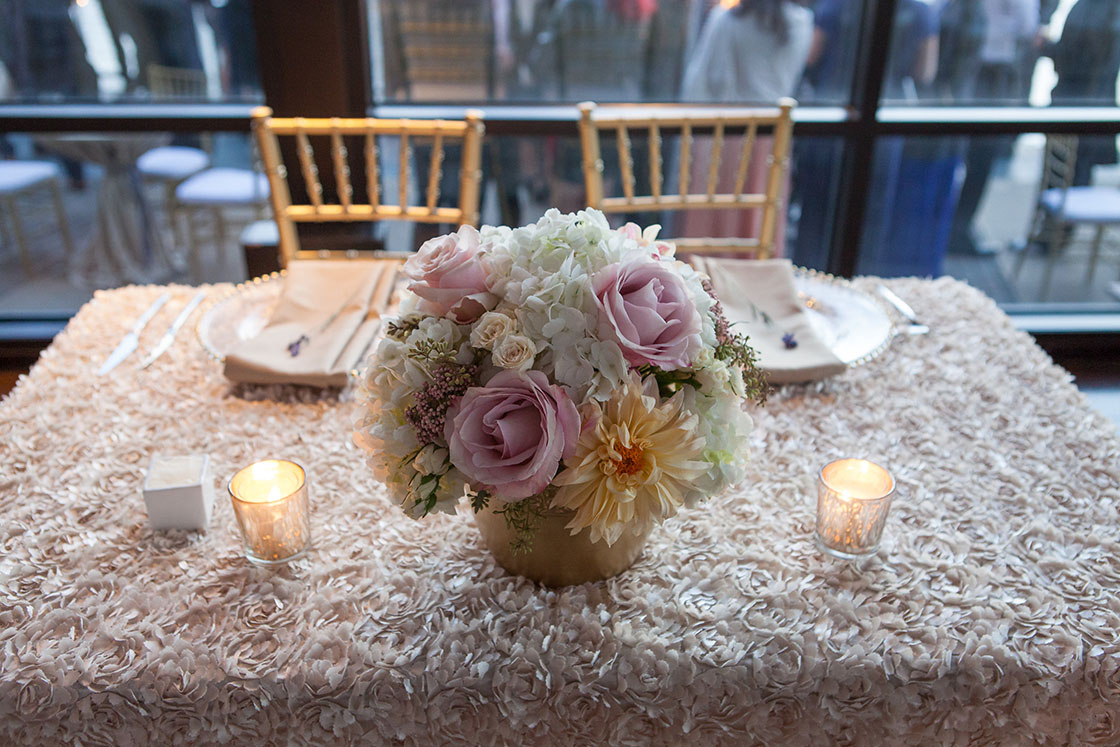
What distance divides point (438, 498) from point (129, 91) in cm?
221

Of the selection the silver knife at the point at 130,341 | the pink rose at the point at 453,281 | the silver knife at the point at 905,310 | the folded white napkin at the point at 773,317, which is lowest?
the silver knife at the point at 130,341

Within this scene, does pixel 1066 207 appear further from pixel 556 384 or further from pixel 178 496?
pixel 178 496

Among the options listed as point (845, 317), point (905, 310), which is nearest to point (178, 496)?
point (845, 317)

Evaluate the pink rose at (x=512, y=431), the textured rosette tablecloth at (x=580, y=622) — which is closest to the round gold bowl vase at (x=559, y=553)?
the textured rosette tablecloth at (x=580, y=622)

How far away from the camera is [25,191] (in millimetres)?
2721

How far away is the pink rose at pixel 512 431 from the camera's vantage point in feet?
2.36

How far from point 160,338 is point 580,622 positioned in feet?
3.02

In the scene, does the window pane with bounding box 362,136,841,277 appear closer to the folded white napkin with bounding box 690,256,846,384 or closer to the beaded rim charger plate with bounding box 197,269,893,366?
the beaded rim charger plate with bounding box 197,269,893,366

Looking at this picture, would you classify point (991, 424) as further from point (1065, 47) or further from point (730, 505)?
point (1065, 47)

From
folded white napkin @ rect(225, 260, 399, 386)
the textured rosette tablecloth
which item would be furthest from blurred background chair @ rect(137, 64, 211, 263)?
the textured rosette tablecloth

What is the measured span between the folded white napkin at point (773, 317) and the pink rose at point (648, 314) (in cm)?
46

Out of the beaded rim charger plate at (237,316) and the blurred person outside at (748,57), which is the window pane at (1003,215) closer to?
the blurred person outside at (748,57)

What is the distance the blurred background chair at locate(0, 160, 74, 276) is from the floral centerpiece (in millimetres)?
2460

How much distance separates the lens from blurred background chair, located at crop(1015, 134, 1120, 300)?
105 inches
